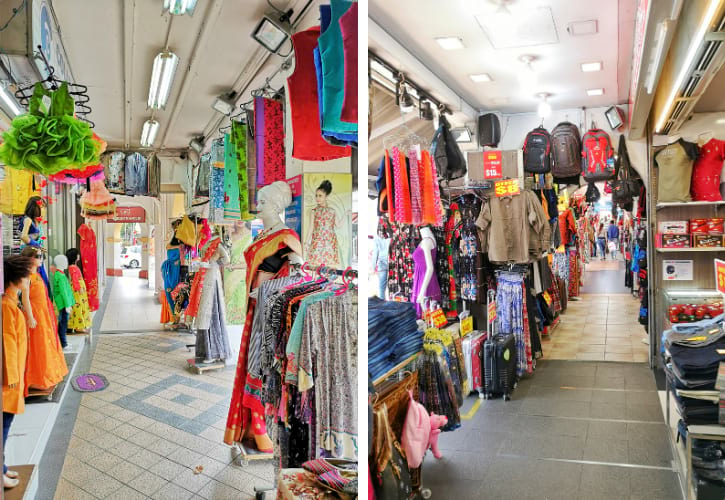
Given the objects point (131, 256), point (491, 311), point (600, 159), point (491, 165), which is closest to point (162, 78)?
point (131, 256)

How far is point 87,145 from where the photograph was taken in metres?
1.46

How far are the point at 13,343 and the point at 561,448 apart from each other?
3.43m

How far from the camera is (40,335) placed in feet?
4.42

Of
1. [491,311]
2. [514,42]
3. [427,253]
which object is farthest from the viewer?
[491,311]

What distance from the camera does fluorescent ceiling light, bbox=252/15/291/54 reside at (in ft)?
6.31

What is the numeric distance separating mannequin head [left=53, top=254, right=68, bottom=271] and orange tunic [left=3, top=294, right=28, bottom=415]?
0.46 feet

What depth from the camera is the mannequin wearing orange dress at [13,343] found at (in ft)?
4.08

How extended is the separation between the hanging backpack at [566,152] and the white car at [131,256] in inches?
178

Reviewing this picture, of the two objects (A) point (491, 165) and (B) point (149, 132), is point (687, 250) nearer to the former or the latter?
(A) point (491, 165)

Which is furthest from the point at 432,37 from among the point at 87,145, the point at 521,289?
the point at 87,145

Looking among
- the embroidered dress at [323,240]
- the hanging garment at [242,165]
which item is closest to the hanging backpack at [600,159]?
the hanging garment at [242,165]

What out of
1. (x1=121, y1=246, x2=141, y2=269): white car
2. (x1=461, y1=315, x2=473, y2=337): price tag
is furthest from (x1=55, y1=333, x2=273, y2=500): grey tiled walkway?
(x1=461, y1=315, x2=473, y2=337): price tag

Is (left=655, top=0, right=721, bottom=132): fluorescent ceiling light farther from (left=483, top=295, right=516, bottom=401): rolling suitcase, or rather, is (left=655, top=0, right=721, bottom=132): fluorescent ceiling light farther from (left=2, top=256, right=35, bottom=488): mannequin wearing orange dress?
(left=2, top=256, right=35, bottom=488): mannequin wearing orange dress

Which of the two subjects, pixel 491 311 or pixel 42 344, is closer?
pixel 42 344
